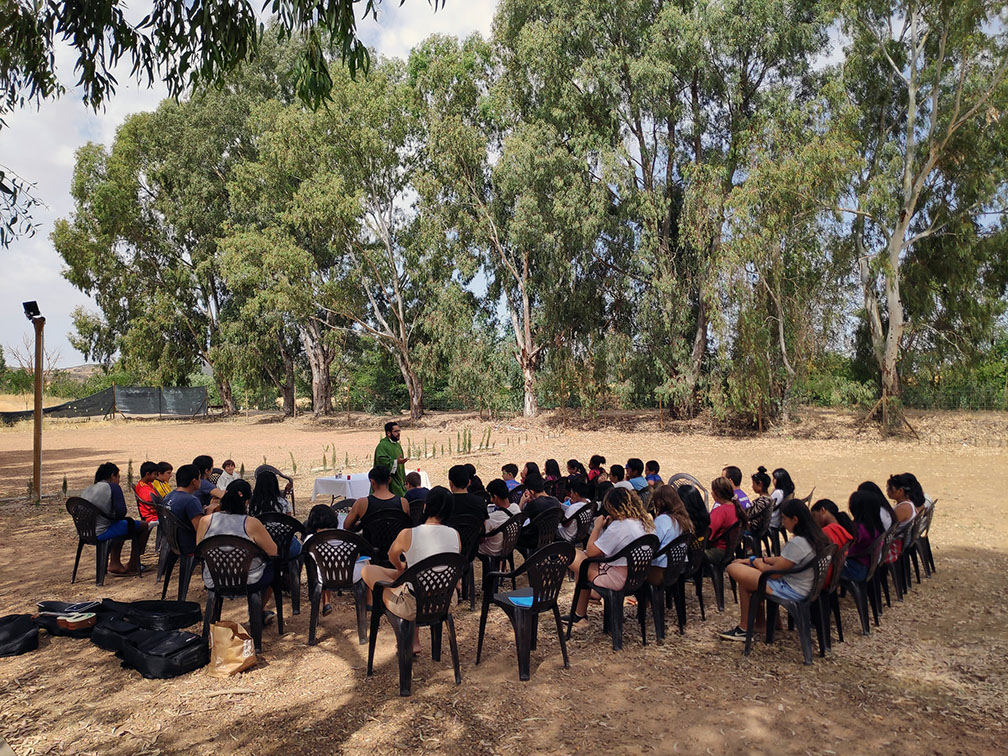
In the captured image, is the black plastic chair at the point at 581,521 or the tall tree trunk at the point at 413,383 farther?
the tall tree trunk at the point at 413,383

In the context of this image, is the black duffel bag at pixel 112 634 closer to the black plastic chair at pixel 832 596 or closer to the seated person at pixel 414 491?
the seated person at pixel 414 491

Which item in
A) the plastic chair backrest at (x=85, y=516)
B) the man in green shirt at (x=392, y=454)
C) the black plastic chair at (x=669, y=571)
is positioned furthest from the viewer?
the man in green shirt at (x=392, y=454)

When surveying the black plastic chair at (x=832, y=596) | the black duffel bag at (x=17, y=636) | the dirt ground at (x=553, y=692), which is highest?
the black plastic chair at (x=832, y=596)

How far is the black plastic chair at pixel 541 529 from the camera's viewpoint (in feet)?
19.0

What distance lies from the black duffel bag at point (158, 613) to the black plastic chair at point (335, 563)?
2.99 feet

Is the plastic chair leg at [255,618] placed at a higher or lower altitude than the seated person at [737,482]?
lower

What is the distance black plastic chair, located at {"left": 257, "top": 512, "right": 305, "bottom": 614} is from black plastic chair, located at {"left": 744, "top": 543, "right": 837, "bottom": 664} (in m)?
3.33

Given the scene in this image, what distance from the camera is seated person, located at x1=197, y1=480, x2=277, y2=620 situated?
4.64 meters

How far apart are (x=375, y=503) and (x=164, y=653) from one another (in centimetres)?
164

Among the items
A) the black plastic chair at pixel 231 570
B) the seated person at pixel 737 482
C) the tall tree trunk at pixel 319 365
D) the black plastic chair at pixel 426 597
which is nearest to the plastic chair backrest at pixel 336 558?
the black plastic chair at pixel 231 570

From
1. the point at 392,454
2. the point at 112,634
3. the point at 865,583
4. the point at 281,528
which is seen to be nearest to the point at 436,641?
the point at 281,528

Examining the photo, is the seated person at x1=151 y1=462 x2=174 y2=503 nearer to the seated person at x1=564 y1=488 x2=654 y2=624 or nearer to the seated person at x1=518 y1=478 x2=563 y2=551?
the seated person at x1=518 y1=478 x2=563 y2=551

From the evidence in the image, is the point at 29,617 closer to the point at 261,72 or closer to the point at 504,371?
the point at 504,371

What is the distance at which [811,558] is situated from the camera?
4.39m
